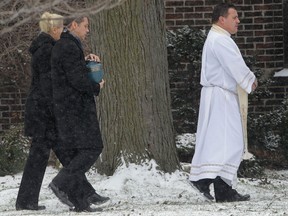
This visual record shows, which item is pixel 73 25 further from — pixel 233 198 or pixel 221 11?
pixel 233 198

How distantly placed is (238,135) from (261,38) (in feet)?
16.1

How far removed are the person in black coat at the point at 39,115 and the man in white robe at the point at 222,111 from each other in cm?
137

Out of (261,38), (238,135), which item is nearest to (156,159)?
(238,135)

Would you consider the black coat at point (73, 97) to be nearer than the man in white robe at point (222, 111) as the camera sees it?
Yes

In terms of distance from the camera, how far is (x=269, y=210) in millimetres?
7719

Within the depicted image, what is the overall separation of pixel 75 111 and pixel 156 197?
1.43 metres

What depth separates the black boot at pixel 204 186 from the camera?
8.77 metres

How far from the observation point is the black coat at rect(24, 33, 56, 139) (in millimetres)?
8219

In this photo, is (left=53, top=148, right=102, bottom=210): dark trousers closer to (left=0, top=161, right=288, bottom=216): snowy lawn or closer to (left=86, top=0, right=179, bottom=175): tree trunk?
(left=0, top=161, right=288, bottom=216): snowy lawn

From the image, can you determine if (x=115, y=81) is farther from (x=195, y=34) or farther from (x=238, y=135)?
(x=195, y=34)

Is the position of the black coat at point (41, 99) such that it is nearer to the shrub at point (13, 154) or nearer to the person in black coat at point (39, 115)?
the person in black coat at point (39, 115)

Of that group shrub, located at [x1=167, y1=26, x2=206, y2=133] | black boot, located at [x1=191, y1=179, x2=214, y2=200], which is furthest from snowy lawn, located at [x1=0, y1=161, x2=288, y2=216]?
shrub, located at [x1=167, y1=26, x2=206, y2=133]

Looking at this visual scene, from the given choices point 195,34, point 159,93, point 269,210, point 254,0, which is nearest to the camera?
point 269,210

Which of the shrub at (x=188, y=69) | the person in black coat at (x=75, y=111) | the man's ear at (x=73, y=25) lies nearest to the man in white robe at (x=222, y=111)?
the person in black coat at (x=75, y=111)
